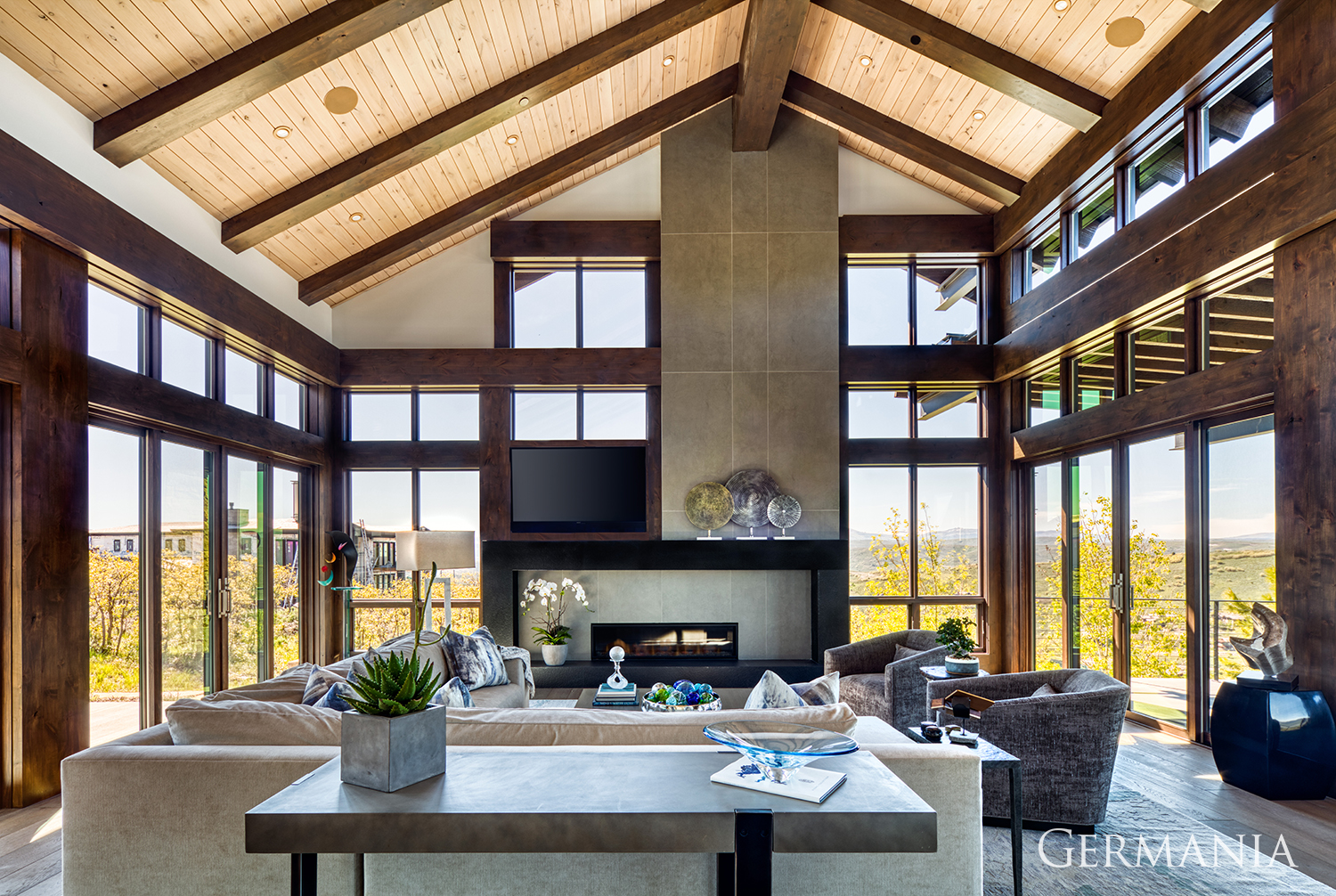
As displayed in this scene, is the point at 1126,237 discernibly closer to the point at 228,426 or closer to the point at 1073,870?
the point at 1073,870

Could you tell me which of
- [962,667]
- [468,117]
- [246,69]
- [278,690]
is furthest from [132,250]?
[962,667]

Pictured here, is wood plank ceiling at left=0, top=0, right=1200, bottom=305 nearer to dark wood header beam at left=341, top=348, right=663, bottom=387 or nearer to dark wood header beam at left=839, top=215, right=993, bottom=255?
dark wood header beam at left=839, top=215, right=993, bottom=255

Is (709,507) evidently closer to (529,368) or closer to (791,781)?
(529,368)

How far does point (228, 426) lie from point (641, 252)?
12.8 feet

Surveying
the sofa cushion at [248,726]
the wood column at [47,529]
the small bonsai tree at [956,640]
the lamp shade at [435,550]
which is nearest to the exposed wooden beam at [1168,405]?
the small bonsai tree at [956,640]

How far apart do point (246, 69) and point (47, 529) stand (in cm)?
263

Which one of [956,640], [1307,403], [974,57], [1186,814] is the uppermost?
[974,57]

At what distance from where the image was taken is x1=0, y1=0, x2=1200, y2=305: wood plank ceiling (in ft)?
13.6

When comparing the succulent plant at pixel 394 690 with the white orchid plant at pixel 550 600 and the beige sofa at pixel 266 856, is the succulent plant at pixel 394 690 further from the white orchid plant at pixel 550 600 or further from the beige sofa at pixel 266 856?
the white orchid plant at pixel 550 600

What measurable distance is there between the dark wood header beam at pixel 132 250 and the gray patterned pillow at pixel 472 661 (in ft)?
9.21

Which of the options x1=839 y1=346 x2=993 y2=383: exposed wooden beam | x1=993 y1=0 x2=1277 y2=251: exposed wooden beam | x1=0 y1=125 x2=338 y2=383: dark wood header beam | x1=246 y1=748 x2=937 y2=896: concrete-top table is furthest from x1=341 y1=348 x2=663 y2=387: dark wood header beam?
x1=246 y1=748 x2=937 y2=896: concrete-top table

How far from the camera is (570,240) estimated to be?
309 inches

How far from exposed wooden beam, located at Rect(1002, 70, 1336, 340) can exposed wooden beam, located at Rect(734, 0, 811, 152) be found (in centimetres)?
269

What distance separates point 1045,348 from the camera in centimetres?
670
